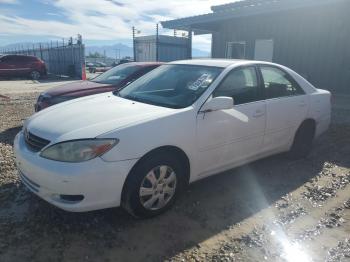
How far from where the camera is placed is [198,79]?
3945mm

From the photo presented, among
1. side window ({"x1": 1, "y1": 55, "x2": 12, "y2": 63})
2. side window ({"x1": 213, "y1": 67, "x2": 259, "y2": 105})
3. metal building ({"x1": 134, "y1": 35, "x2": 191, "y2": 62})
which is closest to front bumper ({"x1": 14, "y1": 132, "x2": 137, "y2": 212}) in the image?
side window ({"x1": 213, "y1": 67, "x2": 259, "y2": 105})

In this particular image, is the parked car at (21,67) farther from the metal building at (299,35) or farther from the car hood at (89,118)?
the car hood at (89,118)

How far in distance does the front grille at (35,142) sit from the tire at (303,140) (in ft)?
11.7

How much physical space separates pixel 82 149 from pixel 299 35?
36.4ft

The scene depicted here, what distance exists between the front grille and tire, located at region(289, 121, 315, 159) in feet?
11.7

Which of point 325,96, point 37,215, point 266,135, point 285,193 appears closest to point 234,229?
point 285,193

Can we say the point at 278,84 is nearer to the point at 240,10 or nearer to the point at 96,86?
the point at 96,86

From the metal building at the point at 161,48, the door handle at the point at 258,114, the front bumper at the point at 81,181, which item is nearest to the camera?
the front bumper at the point at 81,181

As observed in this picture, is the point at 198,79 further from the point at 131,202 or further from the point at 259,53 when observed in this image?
the point at 259,53

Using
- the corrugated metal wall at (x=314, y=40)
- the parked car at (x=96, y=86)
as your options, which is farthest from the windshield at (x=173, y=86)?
the corrugated metal wall at (x=314, y=40)

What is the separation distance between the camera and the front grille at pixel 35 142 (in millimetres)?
3117

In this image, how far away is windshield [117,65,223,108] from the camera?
369 cm

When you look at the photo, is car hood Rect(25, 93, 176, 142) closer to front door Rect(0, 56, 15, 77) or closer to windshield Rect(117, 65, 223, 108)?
windshield Rect(117, 65, 223, 108)

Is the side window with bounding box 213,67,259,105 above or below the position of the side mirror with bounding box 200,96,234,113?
above
